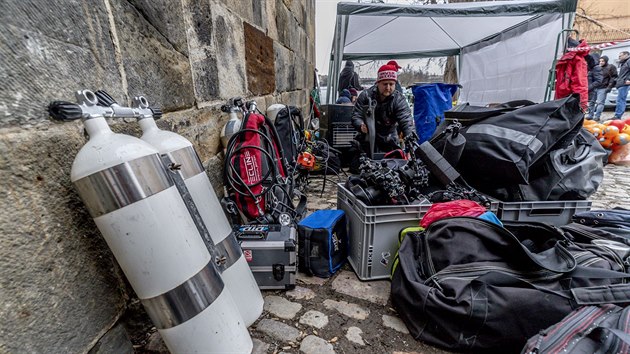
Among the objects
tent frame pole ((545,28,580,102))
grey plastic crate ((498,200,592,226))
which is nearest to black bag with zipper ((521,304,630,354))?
grey plastic crate ((498,200,592,226))

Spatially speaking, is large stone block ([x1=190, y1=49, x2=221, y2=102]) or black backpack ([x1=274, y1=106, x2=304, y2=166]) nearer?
large stone block ([x1=190, y1=49, x2=221, y2=102])

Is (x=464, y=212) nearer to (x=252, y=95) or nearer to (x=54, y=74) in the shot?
(x=54, y=74)

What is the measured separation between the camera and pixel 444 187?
6.30 ft

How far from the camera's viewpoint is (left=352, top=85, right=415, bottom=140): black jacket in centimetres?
354

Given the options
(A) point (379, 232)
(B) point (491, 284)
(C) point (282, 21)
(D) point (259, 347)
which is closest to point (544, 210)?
(B) point (491, 284)

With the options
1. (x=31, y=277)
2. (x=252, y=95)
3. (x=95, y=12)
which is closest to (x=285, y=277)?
(x=31, y=277)

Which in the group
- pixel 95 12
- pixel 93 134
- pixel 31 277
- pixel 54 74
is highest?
pixel 95 12

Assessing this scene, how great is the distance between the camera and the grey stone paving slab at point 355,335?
1.20 metres

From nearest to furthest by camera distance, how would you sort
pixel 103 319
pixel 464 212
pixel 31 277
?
pixel 31 277
pixel 103 319
pixel 464 212

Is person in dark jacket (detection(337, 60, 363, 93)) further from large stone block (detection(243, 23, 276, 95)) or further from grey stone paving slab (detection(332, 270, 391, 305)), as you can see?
grey stone paving slab (detection(332, 270, 391, 305))

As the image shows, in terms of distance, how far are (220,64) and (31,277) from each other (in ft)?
5.01

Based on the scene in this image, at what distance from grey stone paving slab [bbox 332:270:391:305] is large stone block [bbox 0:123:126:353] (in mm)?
1102

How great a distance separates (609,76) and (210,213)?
11.5 metres

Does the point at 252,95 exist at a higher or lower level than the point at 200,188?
higher
